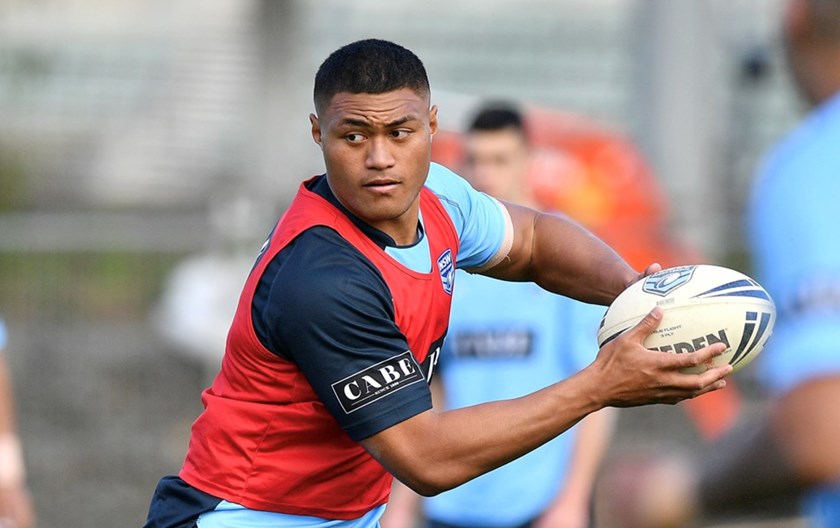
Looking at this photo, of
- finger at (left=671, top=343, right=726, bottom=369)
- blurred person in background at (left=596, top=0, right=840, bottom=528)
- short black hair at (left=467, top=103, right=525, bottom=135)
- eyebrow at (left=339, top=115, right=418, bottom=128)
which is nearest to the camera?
blurred person in background at (left=596, top=0, right=840, bottom=528)

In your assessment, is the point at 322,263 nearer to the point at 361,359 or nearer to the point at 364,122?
the point at 361,359

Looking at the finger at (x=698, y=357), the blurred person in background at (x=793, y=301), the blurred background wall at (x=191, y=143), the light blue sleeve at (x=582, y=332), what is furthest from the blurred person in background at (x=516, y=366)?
the blurred background wall at (x=191, y=143)

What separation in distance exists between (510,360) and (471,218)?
92.4 inches

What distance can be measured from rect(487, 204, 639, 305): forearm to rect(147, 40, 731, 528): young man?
0.02m

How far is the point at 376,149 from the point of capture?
4184 millimetres

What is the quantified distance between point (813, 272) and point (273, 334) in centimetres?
159

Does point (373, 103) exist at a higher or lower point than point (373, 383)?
higher

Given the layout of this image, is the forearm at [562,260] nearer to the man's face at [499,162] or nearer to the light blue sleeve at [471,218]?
the light blue sleeve at [471,218]

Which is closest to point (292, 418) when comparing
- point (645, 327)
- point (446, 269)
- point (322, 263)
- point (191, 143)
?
point (322, 263)

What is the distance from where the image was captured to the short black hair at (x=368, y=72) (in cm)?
419

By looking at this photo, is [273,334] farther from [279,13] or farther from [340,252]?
[279,13]

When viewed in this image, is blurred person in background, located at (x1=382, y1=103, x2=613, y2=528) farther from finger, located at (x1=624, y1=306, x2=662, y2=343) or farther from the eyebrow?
finger, located at (x1=624, y1=306, x2=662, y2=343)

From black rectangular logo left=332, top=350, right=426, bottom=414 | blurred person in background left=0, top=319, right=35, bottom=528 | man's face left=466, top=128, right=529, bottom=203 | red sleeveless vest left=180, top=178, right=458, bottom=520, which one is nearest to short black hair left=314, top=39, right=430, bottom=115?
red sleeveless vest left=180, top=178, right=458, bottom=520

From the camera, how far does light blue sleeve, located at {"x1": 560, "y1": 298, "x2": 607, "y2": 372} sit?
23.2 ft
